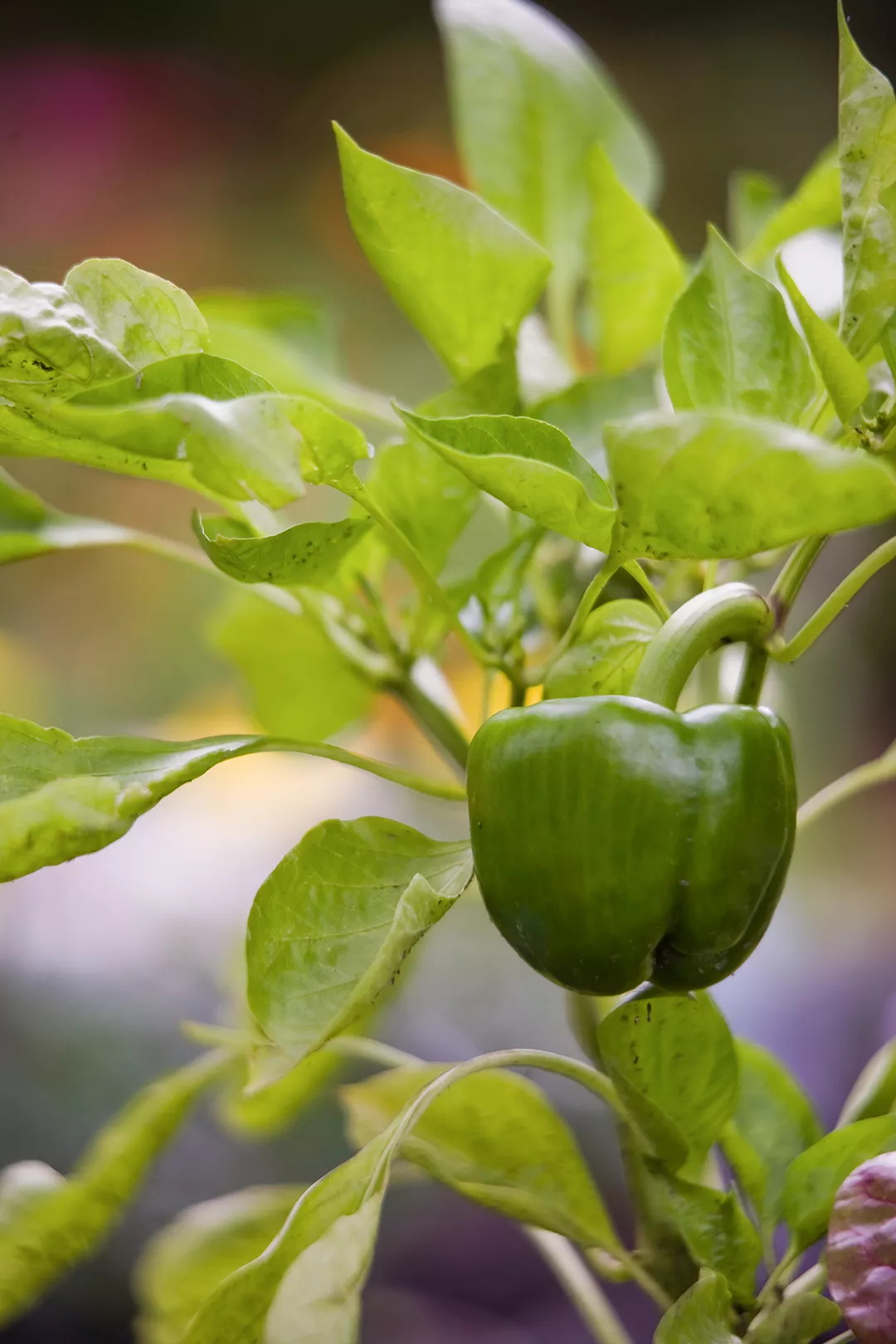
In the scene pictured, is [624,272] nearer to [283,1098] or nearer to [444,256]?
[444,256]

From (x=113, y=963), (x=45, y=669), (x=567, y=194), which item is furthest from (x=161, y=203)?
(x=567, y=194)

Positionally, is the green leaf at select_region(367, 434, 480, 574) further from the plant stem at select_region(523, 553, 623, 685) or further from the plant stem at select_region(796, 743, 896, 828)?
the plant stem at select_region(796, 743, 896, 828)

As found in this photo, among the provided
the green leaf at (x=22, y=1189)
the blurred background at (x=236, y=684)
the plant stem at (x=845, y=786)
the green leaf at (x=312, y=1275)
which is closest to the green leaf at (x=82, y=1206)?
the green leaf at (x=22, y=1189)

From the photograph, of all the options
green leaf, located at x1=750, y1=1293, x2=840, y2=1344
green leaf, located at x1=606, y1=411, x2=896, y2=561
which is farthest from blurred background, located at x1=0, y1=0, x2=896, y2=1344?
green leaf, located at x1=606, y1=411, x2=896, y2=561

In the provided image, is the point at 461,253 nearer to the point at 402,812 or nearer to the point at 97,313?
the point at 97,313

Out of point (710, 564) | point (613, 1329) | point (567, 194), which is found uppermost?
point (567, 194)
